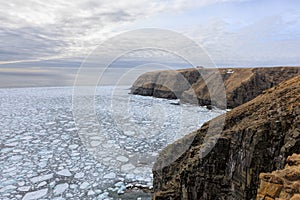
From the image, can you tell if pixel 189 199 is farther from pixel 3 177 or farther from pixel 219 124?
pixel 3 177

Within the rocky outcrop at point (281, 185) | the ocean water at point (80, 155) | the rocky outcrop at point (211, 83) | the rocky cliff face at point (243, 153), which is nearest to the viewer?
the rocky outcrop at point (281, 185)

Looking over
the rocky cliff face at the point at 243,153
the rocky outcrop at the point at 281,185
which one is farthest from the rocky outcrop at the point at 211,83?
the rocky outcrop at the point at 281,185

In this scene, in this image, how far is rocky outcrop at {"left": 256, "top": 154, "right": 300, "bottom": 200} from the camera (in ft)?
5.72

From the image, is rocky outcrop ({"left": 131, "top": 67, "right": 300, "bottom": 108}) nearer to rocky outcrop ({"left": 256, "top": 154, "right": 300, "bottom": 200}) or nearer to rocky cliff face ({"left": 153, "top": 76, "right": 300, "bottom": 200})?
rocky cliff face ({"left": 153, "top": 76, "right": 300, "bottom": 200})

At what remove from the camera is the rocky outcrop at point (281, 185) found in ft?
5.72

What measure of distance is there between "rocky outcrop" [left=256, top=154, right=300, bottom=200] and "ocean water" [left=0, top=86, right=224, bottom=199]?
3.95 meters

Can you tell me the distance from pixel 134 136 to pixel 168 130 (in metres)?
1.95

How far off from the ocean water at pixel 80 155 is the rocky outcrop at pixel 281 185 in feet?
13.0

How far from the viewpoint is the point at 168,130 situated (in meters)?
10.8

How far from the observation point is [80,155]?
750 centimetres

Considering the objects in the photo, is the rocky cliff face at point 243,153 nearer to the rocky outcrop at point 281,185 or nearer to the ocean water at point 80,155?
the rocky outcrop at point 281,185

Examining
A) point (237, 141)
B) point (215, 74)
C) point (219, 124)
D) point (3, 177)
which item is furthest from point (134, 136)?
point (215, 74)

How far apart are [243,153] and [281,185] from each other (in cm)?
146

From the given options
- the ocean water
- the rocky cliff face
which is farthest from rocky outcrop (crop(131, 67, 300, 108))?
the rocky cliff face
